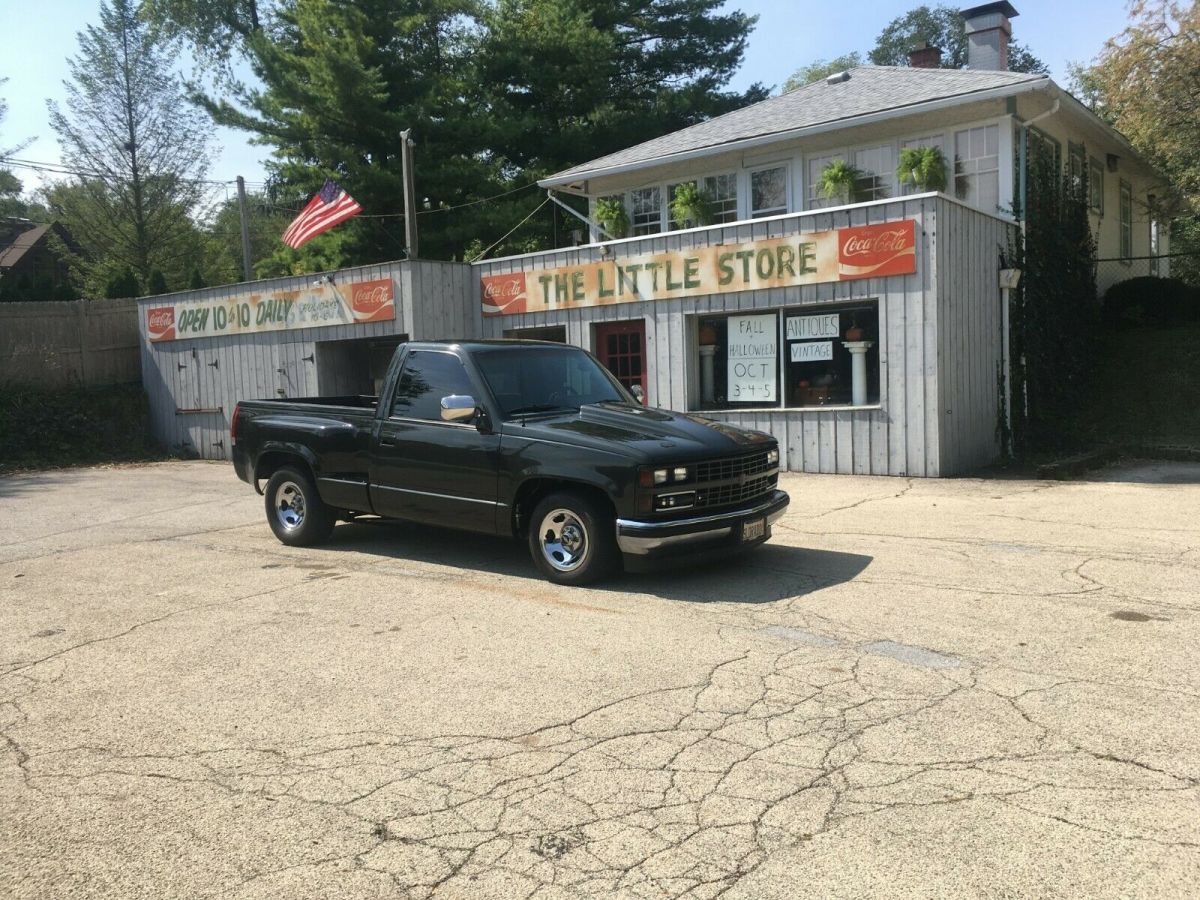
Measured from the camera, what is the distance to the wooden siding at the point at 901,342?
1248 centimetres

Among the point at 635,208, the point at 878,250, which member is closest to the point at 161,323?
the point at 635,208

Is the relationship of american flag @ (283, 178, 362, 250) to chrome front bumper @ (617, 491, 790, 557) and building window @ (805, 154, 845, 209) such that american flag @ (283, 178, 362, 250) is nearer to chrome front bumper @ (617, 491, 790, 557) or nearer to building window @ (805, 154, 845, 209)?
building window @ (805, 154, 845, 209)

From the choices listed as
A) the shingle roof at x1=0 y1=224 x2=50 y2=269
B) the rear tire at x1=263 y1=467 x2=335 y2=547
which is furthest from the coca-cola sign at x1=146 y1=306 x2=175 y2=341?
the shingle roof at x1=0 y1=224 x2=50 y2=269

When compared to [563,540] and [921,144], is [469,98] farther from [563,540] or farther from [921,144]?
[563,540]

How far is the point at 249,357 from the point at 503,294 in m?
6.74

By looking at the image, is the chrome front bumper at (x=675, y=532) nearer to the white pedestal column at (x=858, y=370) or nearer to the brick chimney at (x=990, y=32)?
the white pedestal column at (x=858, y=370)

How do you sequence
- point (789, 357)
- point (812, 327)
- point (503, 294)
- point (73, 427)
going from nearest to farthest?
point (812, 327) < point (789, 357) < point (503, 294) < point (73, 427)

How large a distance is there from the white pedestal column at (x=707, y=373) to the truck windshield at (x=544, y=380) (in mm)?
6496

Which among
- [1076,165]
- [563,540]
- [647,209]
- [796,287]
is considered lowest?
[563,540]

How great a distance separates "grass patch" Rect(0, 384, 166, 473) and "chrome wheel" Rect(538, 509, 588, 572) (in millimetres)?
15902

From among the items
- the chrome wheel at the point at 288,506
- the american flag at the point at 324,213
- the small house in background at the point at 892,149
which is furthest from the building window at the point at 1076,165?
A: the chrome wheel at the point at 288,506

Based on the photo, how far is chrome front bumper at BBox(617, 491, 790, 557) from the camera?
674cm

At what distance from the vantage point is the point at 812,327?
13773 mm

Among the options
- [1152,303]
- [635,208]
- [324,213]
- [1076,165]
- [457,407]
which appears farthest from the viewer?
[635,208]
